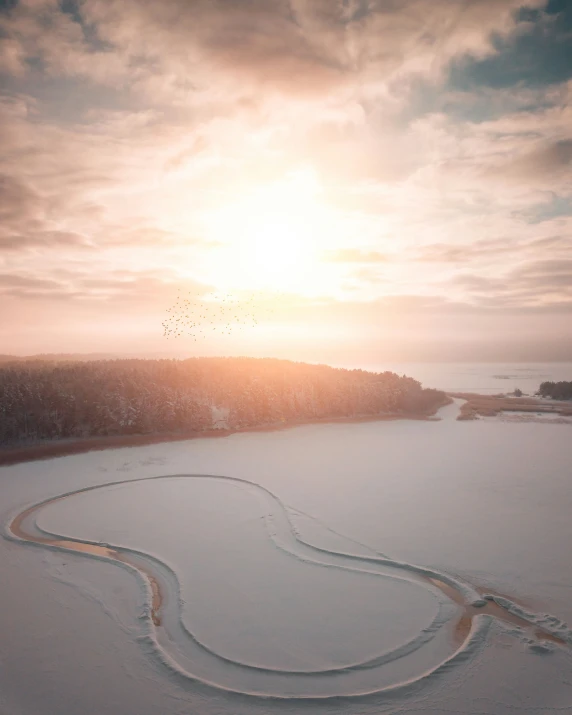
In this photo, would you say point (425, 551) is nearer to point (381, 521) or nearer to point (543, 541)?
point (381, 521)

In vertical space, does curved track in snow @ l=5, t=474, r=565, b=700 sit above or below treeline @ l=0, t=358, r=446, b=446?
below

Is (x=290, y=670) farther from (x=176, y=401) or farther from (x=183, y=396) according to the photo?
(x=183, y=396)

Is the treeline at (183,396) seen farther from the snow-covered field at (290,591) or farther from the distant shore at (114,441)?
the snow-covered field at (290,591)

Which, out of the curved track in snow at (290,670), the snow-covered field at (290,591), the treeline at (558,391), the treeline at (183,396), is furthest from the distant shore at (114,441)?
the treeline at (558,391)

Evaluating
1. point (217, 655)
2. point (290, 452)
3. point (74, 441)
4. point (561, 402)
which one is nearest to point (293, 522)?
point (217, 655)

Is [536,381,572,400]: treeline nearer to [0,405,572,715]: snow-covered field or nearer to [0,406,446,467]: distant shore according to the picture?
[0,406,446,467]: distant shore

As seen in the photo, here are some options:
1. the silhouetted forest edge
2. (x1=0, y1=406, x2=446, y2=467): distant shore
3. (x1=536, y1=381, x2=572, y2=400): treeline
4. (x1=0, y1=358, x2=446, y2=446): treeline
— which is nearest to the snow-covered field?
(x1=0, y1=406, x2=446, y2=467): distant shore
